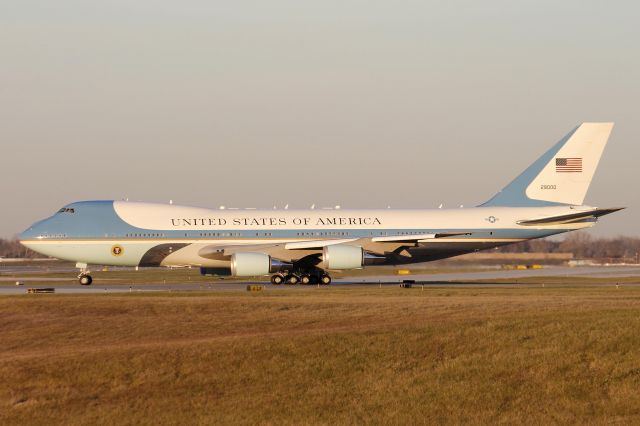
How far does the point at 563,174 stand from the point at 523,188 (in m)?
2.90

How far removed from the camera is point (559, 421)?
23.9m

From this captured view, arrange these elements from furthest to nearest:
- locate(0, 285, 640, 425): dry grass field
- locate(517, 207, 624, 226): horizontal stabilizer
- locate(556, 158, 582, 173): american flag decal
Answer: locate(556, 158, 582, 173): american flag decal, locate(517, 207, 624, 226): horizontal stabilizer, locate(0, 285, 640, 425): dry grass field

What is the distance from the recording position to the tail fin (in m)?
64.2

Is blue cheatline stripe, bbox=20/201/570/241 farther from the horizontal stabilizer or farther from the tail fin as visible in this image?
the tail fin

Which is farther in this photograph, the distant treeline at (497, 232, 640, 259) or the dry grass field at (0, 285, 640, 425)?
the distant treeline at (497, 232, 640, 259)

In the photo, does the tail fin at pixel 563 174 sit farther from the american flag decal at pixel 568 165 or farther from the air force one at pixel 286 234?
the air force one at pixel 286 234

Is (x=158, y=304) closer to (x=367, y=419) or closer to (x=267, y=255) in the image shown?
(x=267, y=255)

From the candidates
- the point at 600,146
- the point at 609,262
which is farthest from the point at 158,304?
the point at 609,262

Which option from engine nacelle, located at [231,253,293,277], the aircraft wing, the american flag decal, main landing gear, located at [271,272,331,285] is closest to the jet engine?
the aircraft wing

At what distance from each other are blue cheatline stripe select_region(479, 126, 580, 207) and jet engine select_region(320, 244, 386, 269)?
1141 cm

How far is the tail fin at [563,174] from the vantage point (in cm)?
6425

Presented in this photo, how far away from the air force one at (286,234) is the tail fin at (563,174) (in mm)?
417

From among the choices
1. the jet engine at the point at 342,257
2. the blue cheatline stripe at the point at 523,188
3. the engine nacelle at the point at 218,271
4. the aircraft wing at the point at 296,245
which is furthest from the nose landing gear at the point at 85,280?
the blue cheatline stripe at the point at 523,188

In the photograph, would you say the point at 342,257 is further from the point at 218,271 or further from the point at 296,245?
the point at 218,271
